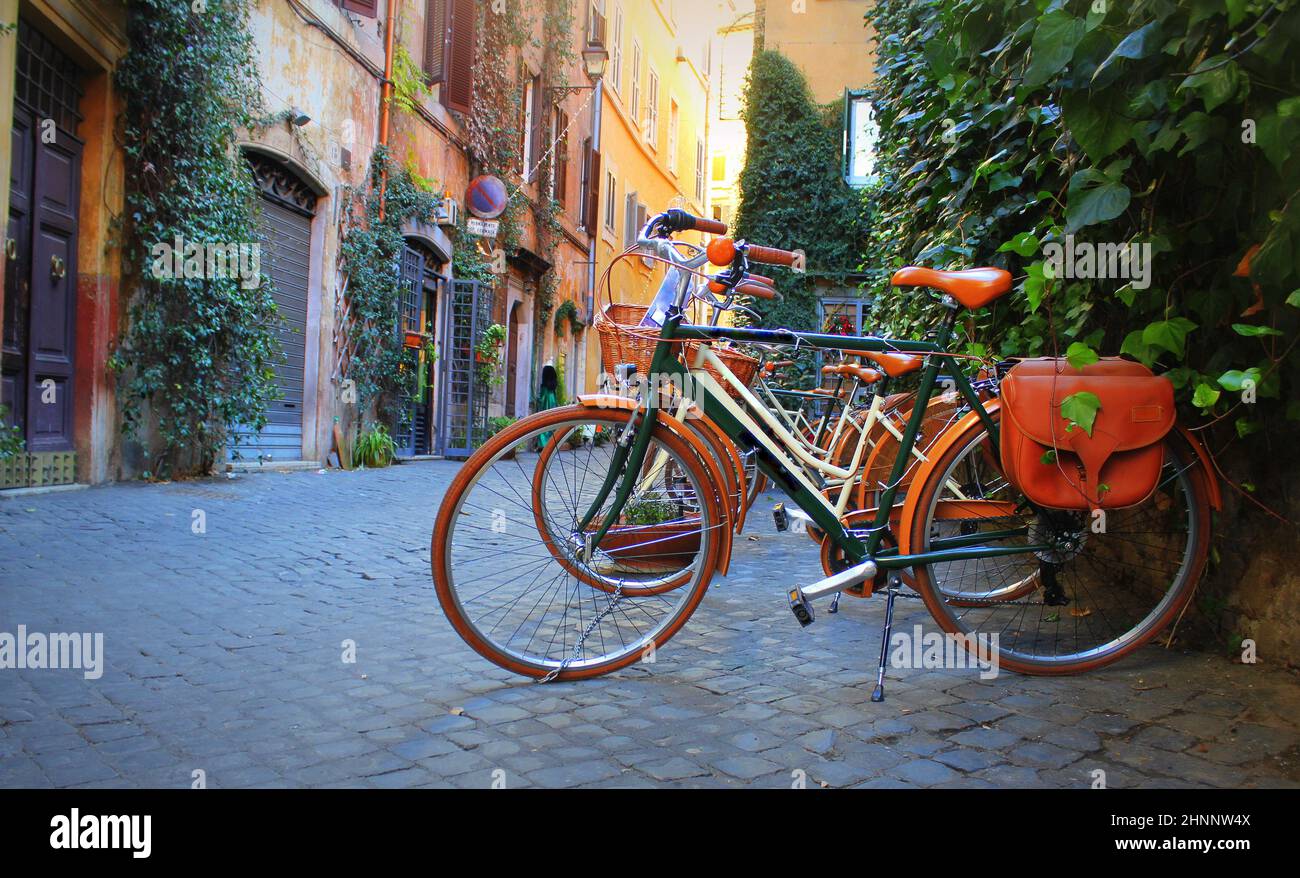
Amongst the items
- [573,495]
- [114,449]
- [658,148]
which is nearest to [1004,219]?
[573,495]

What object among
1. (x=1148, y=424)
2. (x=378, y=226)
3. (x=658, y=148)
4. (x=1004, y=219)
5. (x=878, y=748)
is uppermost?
(x=658, y=148)

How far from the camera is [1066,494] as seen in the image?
2.77 meters

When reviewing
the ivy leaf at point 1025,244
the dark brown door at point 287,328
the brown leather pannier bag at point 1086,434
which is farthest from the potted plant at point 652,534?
the dark brown door at point 287,328

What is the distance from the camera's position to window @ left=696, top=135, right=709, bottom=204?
116ft

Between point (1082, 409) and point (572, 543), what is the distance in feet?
5.02

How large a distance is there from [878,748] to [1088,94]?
180cm

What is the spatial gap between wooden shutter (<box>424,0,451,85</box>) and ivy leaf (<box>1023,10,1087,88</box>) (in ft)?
36.0

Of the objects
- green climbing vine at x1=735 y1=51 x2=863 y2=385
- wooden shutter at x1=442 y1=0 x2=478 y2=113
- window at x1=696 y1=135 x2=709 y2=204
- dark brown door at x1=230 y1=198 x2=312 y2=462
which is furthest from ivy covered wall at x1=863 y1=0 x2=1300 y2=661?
window at x1=696 y1=135 x2=709 y2=204

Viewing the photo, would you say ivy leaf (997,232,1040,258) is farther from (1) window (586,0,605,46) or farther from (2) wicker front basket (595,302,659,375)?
(1) window (586,0,605,46)

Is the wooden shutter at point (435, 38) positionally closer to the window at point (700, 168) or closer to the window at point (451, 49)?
the window at point (451, 49)

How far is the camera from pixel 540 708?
263cm

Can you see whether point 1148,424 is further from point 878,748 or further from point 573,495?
point 573,495

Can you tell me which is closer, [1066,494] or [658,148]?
[1066,494]

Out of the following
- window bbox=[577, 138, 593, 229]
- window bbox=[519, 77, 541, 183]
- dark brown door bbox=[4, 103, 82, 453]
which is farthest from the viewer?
window bbox=[577, 138, 593, 229]
